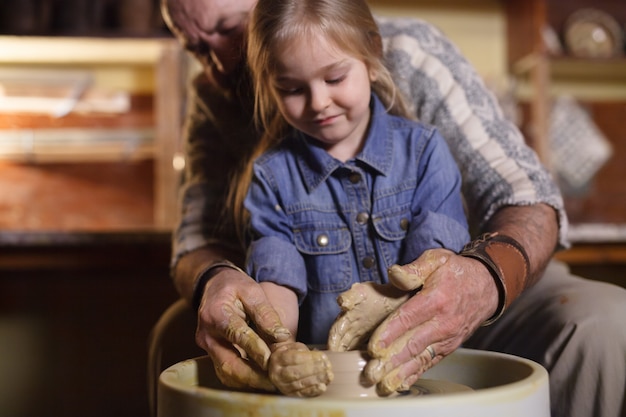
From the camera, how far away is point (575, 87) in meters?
3.01

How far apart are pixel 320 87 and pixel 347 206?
0.20 metres

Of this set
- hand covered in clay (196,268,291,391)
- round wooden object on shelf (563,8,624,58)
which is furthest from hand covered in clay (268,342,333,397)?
round wooden object on shelf (563,8,624,58)

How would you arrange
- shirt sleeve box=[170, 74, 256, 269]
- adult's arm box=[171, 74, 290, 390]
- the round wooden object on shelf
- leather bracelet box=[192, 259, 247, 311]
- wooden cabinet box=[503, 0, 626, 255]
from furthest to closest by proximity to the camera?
1. the round wooden object on shelf
2. wooden cabinet box=[503, 0, 626, 255]
3. shirt sleeve box=[170, 74, 256, 269]
4. leather bracelet box=[192, 259, 247, 311]
5. adult's arm box=[171, 74, 290, 390]

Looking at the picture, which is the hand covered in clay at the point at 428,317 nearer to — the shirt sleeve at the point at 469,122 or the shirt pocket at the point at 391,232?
the shirt pocket at the point at 391,232

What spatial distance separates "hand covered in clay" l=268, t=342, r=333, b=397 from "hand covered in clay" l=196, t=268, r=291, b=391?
0.14ft

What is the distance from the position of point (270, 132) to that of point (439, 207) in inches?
10.7

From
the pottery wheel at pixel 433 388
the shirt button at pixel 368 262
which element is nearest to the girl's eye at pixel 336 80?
the shirt button at pixel 368 262

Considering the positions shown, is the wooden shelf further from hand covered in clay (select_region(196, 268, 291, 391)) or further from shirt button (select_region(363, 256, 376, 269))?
hand covered in clay (select_region(196, 268, 291, 391))

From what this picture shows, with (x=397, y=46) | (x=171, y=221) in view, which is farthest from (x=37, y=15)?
(x=397, y=46)

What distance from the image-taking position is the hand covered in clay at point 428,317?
2.37 feet

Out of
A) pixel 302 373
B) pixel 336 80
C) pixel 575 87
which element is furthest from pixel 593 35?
pixel 302 373

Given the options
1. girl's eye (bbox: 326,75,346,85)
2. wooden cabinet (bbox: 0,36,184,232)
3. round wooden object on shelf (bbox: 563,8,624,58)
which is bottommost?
wooden cabinet (bbox: 0,36,184,232)

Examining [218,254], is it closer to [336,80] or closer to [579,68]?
[336,80]

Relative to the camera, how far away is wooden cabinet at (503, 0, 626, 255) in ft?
8.75
